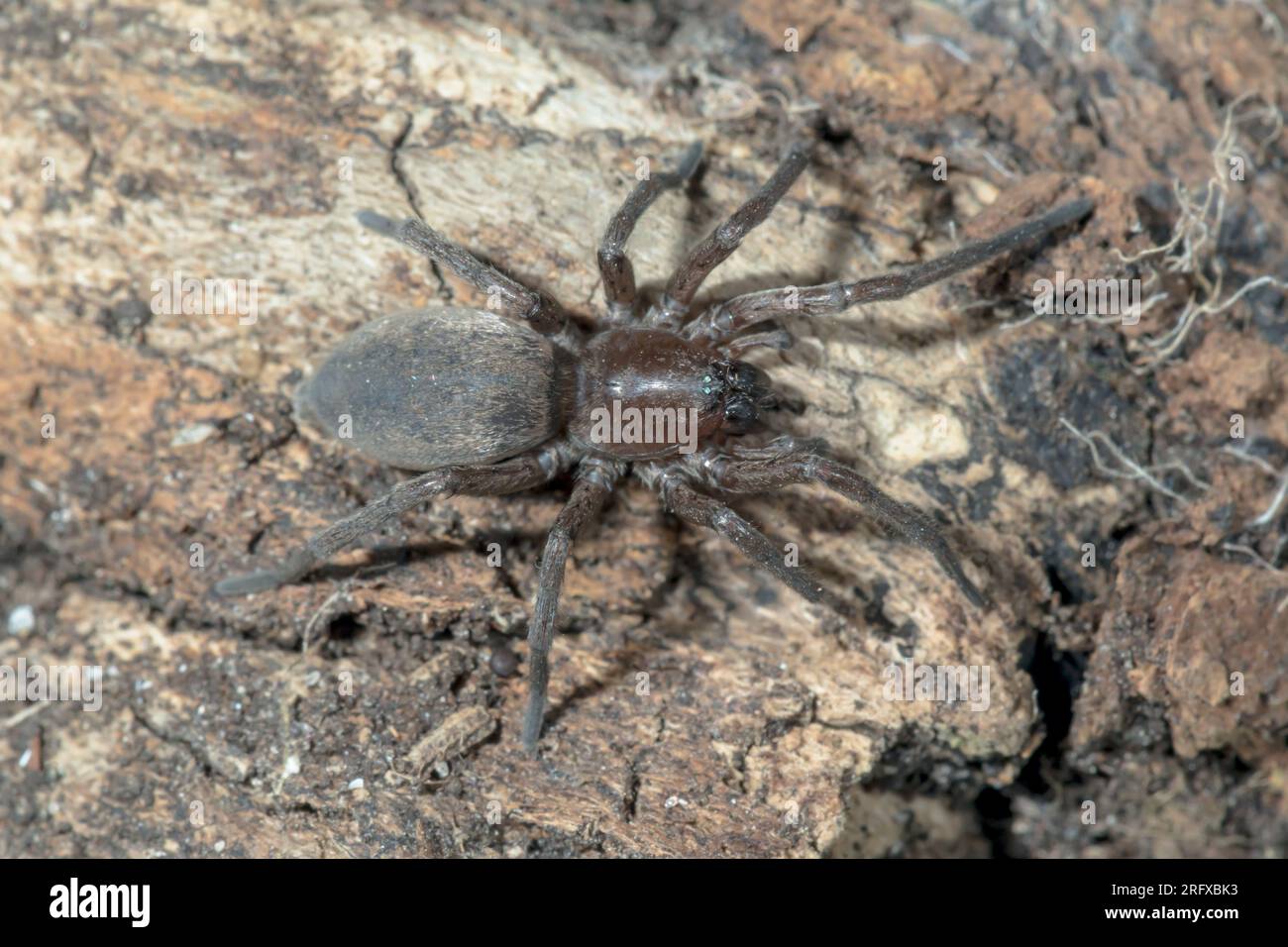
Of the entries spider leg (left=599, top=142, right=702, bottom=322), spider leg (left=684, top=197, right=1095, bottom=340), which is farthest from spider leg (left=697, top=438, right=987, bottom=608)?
spider leg (left=599, top=142, right=702, bottom=322)

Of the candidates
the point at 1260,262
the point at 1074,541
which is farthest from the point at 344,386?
the point at 1260,262

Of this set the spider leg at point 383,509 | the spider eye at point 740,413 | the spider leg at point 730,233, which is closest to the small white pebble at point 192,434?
the spider leg at point 383,509

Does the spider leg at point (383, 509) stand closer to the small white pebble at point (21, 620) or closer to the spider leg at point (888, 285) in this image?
the small white pebble at point (21, 620)

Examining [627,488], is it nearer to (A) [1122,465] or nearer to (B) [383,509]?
(B) [383,509]

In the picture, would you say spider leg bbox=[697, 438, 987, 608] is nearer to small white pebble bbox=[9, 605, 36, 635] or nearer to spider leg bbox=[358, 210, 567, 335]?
spider leg bbox=[358, 210, 567, 335]

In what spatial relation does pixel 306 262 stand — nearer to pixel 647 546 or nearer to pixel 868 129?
pixel 647 546
